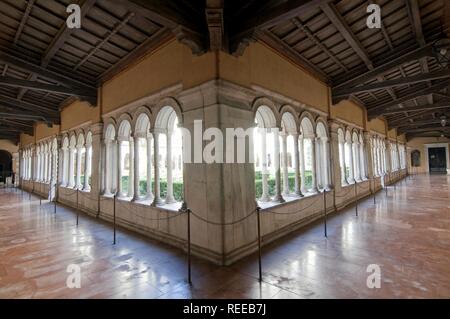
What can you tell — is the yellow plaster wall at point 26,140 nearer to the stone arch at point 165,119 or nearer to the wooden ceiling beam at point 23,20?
the wooden ceiling beam at point 23,20

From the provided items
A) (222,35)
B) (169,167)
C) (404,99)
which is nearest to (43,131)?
(169,167)

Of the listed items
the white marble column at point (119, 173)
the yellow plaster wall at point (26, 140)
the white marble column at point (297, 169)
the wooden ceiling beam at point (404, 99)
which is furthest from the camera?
the yellow plaster wall at point (26, 140)

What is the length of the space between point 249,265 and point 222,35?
3.56m

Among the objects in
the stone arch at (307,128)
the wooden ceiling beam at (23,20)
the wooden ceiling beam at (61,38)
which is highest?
the wooden ceiling beam at (23,20)

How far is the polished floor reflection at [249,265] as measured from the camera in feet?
8.69

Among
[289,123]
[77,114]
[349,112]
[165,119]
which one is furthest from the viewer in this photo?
[349,112]

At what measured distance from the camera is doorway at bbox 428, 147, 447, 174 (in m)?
22.8

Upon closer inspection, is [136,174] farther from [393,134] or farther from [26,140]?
[393,134]

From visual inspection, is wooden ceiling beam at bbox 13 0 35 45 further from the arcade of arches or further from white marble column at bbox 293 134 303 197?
white marble column at bbox 293 134 303 197

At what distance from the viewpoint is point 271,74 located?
4.86m

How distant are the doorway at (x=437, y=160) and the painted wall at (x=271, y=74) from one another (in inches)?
956

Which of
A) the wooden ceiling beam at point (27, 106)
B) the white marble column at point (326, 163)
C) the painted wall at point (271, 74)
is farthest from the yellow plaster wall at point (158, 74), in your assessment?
the white marble column at point (326, 163)
